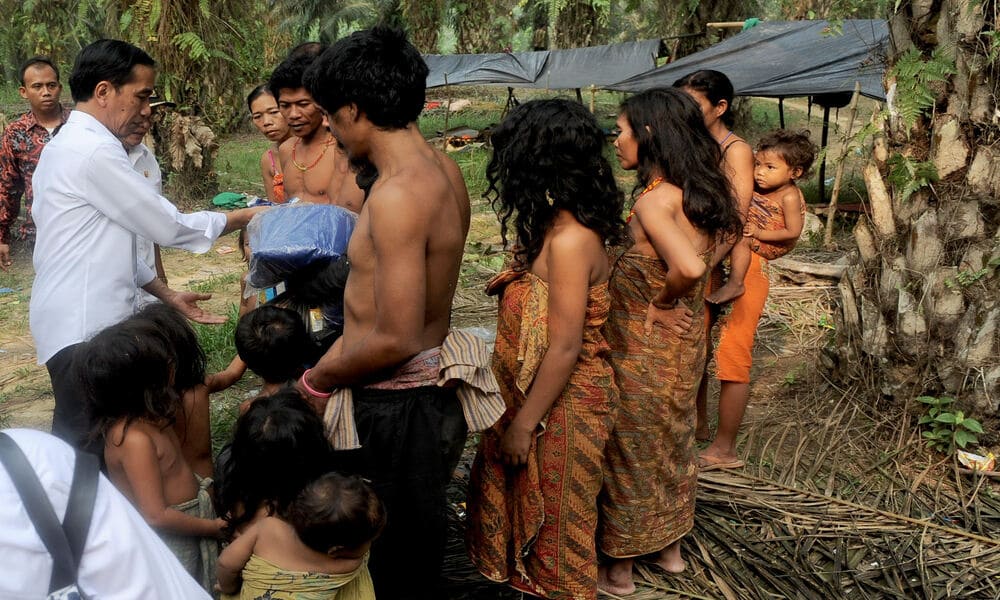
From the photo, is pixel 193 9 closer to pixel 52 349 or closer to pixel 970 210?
pixel 52 349

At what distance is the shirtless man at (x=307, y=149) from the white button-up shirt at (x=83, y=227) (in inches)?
31.9

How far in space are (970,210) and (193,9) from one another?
8.36 meters

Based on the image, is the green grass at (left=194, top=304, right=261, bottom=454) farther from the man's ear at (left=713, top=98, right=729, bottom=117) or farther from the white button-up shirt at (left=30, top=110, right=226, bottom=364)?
the man's ear at (left=713, top=98, right=729, bottom=117)

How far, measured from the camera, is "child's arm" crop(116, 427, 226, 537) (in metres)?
2.19

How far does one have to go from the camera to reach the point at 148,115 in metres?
2.86

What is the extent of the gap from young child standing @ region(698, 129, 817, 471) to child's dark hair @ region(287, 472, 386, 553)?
200 centimetres

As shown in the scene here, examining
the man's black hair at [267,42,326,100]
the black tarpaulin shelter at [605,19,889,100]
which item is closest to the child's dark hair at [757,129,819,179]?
the man's black hair at [267,42,326,100]

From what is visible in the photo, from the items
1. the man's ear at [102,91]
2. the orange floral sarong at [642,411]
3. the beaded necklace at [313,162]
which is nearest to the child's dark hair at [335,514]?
the orange floral sarong at [642,411]

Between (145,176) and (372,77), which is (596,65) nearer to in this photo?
(145,176)

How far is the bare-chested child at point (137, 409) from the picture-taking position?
217cm

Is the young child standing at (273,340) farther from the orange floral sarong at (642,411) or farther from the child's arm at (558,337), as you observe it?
the orange floral sarong at (642,411)

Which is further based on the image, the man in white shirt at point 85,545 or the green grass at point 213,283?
the green grass at point 213,283

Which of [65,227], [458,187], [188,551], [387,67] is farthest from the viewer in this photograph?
[65,227]

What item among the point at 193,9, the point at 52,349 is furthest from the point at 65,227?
the point at 193,9
